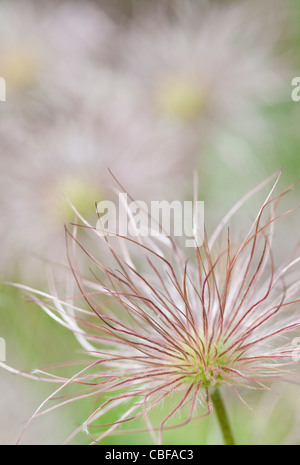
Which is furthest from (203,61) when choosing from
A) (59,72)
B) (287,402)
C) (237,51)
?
(287,402)

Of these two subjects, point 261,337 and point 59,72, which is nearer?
point 261,337

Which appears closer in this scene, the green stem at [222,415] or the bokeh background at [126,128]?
the green stem at [222,415]

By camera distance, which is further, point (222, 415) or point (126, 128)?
point (126, 128)

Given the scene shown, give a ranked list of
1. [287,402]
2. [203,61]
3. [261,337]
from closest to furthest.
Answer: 1. [261,337]
2. [287,402]
3. [203,61]

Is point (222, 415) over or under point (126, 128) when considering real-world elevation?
under

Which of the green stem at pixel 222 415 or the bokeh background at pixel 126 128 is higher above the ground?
the bokeh background at pixel 126 128

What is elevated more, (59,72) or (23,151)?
(59,72)
